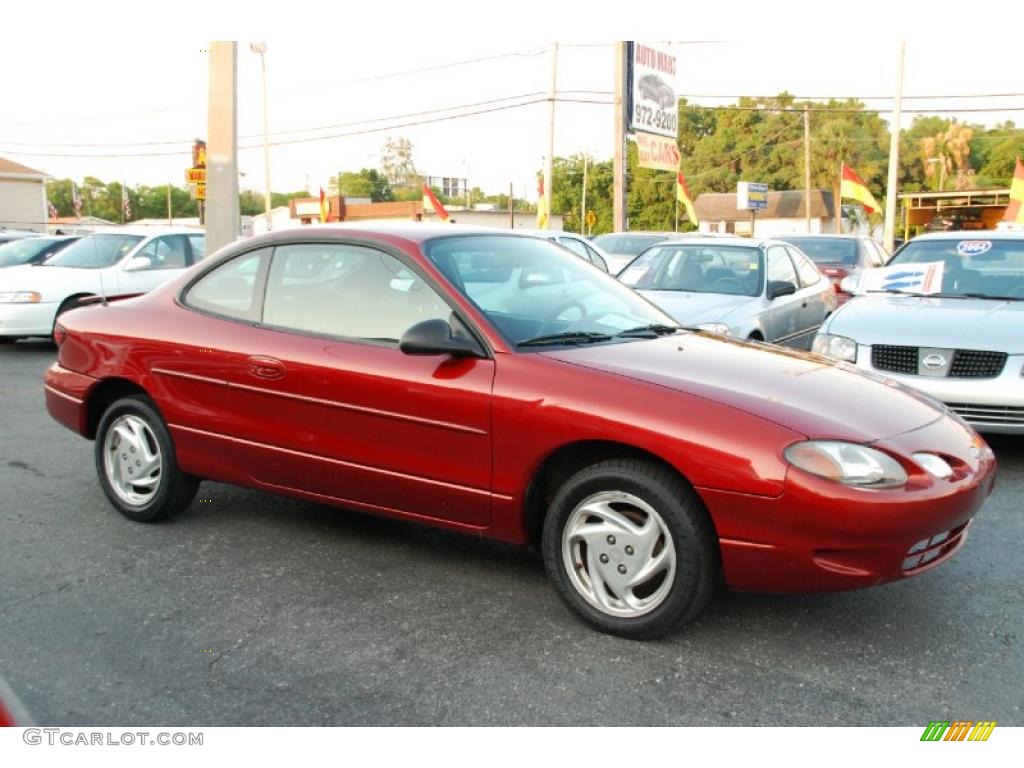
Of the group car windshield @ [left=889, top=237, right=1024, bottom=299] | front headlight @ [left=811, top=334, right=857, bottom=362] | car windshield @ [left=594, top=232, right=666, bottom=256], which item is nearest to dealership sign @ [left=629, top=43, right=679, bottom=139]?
car windshield @ [left=594, top=232, right=666, bottom=256]

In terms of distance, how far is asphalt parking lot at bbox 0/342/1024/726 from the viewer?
119 inches

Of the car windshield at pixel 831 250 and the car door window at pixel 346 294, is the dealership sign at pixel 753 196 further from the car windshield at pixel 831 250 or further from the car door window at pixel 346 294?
the car door window at pixel 346 294

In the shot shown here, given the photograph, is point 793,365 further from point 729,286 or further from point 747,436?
point 729,286

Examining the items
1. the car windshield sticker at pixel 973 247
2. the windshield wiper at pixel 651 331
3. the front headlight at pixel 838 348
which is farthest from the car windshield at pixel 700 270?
the windshield wiper at pixel 651 331

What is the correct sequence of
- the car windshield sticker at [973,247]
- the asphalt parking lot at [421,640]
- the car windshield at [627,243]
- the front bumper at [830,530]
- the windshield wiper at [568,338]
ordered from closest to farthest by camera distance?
the asphalt parking lot at [421,640] < the front bumper at [830,530] < the windshield wiper at [568,338] < the car windshield sticker at [973,247] < the car windshield at [627,243]

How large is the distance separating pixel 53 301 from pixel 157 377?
8161 millimetres

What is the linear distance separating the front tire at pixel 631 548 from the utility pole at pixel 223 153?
929 cm

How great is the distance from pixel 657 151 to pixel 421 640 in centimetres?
2306

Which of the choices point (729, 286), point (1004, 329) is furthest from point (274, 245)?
point (729, 286)

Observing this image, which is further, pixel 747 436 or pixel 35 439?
pixel 35 439

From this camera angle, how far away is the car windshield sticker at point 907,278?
7.33m

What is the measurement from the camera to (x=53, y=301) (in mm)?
11852
